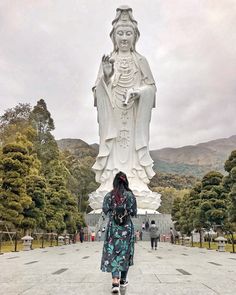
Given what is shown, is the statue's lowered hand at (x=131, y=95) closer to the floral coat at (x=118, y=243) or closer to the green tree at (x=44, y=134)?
the green tree at (x=44, y=134)

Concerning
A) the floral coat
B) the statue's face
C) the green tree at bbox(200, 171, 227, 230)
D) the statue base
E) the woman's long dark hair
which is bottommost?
the floral coat

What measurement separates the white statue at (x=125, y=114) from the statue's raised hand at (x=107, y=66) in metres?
1.55

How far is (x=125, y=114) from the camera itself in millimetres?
37625

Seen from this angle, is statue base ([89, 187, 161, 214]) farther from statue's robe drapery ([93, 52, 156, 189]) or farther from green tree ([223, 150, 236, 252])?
green tree ([223, 150, 236, 252])

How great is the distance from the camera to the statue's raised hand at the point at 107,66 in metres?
31.0

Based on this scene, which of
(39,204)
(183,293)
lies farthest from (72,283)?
(39,204)

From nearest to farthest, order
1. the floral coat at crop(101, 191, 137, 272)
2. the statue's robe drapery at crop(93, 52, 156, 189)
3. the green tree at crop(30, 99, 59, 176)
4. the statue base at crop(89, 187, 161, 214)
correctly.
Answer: the floral coat at crop(101, 191, 137, 272) → the statue base at crop(89, 187, 161, 214) → the statue's robe drapery at crop(93, 52, 156, 189) → the green tree at crop(30, 99, 59, 176)

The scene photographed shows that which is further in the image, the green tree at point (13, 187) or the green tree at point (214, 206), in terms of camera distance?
the green tree at point (214, 206)

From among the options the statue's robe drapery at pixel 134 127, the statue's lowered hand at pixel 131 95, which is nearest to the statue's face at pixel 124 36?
the statue's robe drapery at pixel 134 127

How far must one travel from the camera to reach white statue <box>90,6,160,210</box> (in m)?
36.2

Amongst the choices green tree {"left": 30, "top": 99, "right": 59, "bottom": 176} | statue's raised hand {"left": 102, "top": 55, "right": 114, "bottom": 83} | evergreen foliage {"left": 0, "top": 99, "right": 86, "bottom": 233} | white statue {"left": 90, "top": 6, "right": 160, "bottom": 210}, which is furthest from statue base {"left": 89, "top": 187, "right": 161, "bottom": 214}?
statue's raised hand {"left": 102, "top": 55, "right": 114, "bottom": 83}

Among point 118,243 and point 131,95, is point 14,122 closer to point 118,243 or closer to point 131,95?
point 131,95

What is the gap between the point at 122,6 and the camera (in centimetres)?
3812

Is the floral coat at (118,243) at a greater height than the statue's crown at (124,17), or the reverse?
the statue's crown at (124,17)
